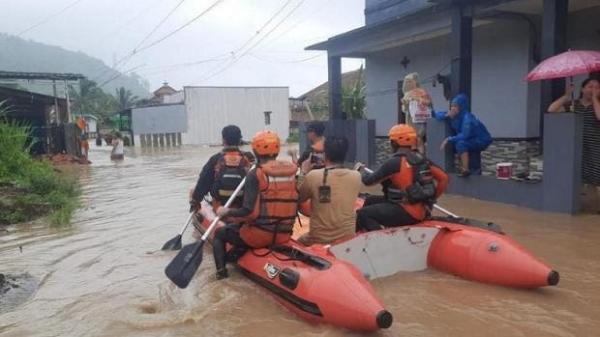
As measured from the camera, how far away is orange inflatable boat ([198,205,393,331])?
391cm

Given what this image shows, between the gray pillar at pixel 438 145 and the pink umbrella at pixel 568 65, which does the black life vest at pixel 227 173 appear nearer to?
the pink umbrella at pixel 568 65

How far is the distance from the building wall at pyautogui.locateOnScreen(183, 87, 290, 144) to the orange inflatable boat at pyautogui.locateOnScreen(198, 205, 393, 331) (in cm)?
3275

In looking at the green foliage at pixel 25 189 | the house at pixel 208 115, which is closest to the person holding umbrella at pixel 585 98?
the green foliage at pixel 25 189

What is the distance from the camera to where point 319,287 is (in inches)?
164

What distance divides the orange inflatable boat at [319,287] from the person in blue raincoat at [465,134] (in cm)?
530

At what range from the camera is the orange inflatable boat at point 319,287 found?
391cm

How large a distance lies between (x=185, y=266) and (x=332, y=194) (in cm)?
145

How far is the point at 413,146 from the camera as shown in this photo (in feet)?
18.2

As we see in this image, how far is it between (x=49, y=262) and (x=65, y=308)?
191cm

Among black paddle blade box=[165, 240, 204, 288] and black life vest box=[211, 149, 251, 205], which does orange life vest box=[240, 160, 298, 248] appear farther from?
black life vest box=[211, 149, 251, 205]

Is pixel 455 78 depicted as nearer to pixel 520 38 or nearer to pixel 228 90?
pixel 520 38

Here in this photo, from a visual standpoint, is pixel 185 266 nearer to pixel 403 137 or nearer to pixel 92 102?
pixel 403 137

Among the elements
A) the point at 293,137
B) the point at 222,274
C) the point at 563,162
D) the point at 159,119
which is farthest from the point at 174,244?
the point at 159,119

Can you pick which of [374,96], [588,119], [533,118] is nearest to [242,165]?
[588,119]
